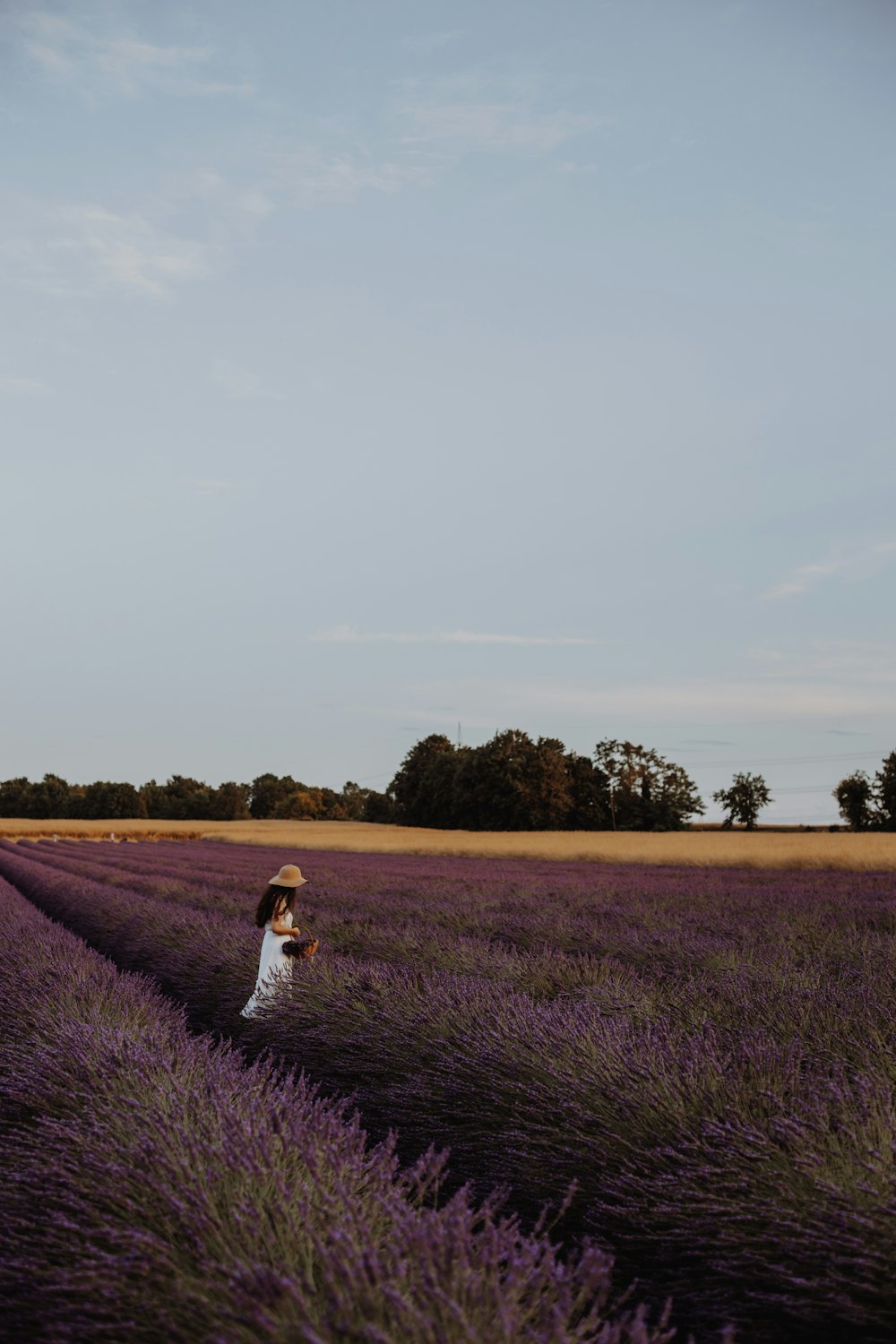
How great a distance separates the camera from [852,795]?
215 feet

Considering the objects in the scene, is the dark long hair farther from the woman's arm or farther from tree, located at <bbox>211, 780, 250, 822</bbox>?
tree, located at <bbox>211, 780, 250, 822</bbox>

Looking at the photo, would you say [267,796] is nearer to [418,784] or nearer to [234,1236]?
[418,784]

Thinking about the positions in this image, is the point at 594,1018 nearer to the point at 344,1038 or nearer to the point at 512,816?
the point at 344,1038

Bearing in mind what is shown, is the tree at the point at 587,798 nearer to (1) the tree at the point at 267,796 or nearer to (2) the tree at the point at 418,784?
(2) the tree at the point at 418,784

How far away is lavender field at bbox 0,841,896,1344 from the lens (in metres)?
1.79

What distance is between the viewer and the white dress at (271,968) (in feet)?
17.4

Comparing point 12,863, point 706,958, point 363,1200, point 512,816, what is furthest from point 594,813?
point 363,1200

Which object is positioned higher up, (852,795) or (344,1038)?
(852,795)

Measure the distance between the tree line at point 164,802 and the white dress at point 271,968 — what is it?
3032 inches

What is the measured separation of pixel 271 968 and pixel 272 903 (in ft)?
1.23

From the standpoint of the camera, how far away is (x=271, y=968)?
18.1 feet

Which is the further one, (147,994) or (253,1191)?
(147,994)

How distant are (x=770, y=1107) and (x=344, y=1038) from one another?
215 cm

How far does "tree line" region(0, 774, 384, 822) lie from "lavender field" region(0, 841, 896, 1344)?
252 feet
